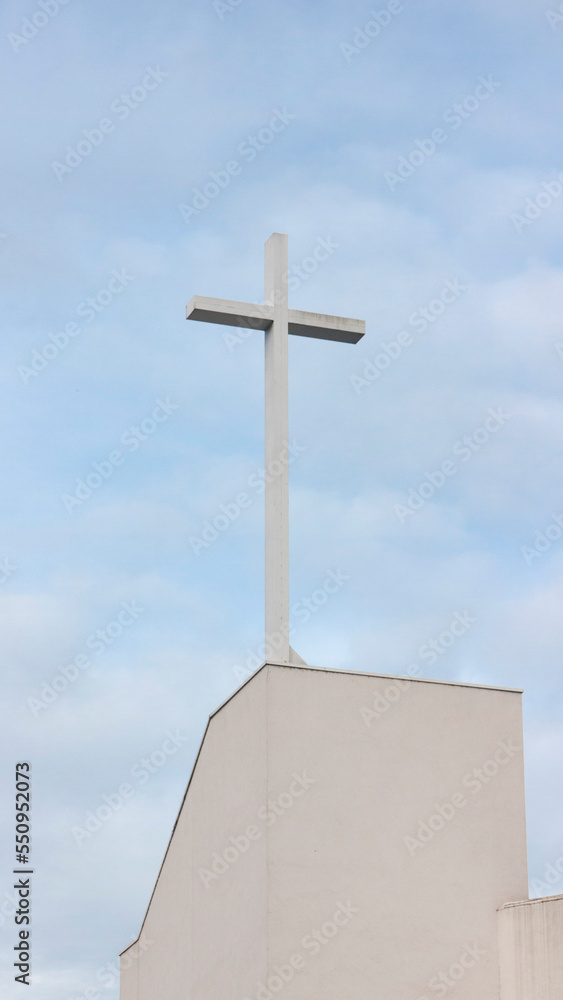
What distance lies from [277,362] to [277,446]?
103cm

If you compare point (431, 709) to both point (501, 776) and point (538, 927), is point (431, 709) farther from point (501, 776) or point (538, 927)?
point (538, 927)

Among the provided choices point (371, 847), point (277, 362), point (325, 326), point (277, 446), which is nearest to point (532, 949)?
point (371, 847)

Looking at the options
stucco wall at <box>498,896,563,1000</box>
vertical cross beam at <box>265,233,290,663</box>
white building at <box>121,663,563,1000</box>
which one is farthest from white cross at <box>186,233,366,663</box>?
stucco wall at <box>498,896,563,1000</box>

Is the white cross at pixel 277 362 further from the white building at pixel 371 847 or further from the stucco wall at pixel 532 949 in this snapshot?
the stucco wall at pixel 532 949

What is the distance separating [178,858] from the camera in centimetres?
1728

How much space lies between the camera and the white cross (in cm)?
1529

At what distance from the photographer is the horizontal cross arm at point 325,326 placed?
16.6 meters

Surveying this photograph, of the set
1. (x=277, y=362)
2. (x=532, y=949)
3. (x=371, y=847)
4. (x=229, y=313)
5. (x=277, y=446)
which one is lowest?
(x=532, y=949)

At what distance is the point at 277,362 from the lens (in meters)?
16.3

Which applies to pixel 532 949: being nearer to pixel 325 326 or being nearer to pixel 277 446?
pixel 277 446

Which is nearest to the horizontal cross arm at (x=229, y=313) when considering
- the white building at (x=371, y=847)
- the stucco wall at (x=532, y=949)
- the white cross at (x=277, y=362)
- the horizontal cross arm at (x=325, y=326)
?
the white cross at (x=277, y=362)

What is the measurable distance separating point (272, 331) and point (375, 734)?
4774mm

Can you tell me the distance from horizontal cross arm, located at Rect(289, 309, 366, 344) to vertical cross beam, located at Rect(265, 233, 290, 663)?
195 mm

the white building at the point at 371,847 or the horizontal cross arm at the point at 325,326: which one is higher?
the horizontal cross arm at the point at 325,326
